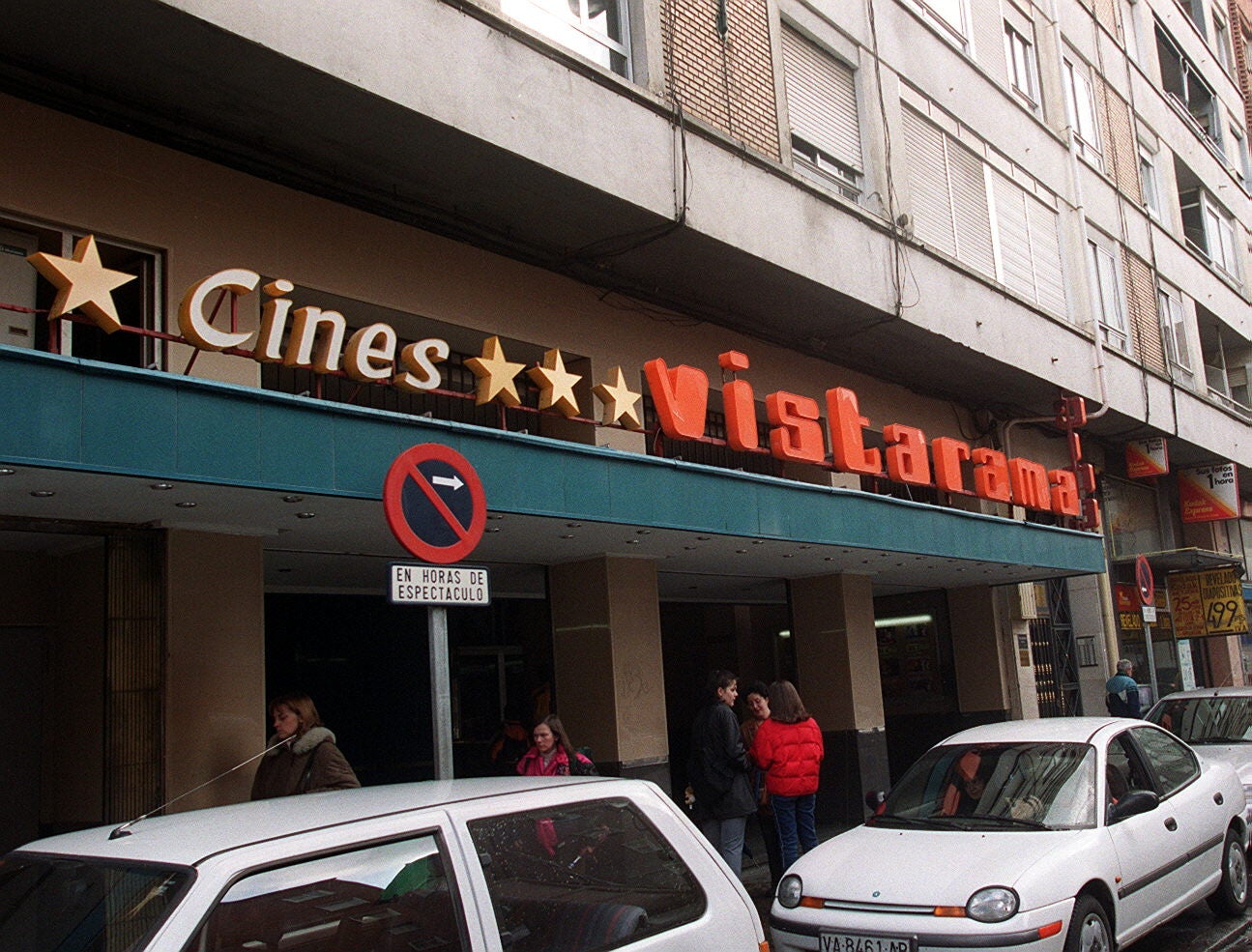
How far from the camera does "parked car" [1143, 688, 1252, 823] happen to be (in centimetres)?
1120

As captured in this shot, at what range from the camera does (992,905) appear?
5.86 meters

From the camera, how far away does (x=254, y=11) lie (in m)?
7.64

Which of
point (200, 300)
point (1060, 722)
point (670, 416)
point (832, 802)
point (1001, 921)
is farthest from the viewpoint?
point (832, 802)

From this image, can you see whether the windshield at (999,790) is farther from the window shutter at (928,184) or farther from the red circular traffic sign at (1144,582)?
the red circular traffic sign at (1144,582)

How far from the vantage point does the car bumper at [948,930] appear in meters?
5.77

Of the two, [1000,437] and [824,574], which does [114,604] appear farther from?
[1000,437]

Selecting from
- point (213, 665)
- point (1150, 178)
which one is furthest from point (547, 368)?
point (1150, 178)

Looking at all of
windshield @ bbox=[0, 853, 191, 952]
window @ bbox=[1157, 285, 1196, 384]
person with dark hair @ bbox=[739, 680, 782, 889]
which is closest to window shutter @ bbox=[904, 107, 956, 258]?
person with dark hair @ bbox=[739, 680, 782, 889]

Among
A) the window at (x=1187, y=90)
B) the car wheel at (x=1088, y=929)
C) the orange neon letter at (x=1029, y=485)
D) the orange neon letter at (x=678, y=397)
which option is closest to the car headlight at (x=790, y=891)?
the car wheel at (x=1088, y=929)

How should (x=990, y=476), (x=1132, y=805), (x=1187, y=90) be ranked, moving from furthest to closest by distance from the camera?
(x=1187, y=90)
(x=990, y=476)
(x=1132, y=805)

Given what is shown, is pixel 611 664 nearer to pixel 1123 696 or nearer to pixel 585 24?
pixel 585 24

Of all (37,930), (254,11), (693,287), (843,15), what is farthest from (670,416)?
(37,930)

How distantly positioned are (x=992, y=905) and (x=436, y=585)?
3.27 metres

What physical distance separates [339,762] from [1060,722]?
498 cm
